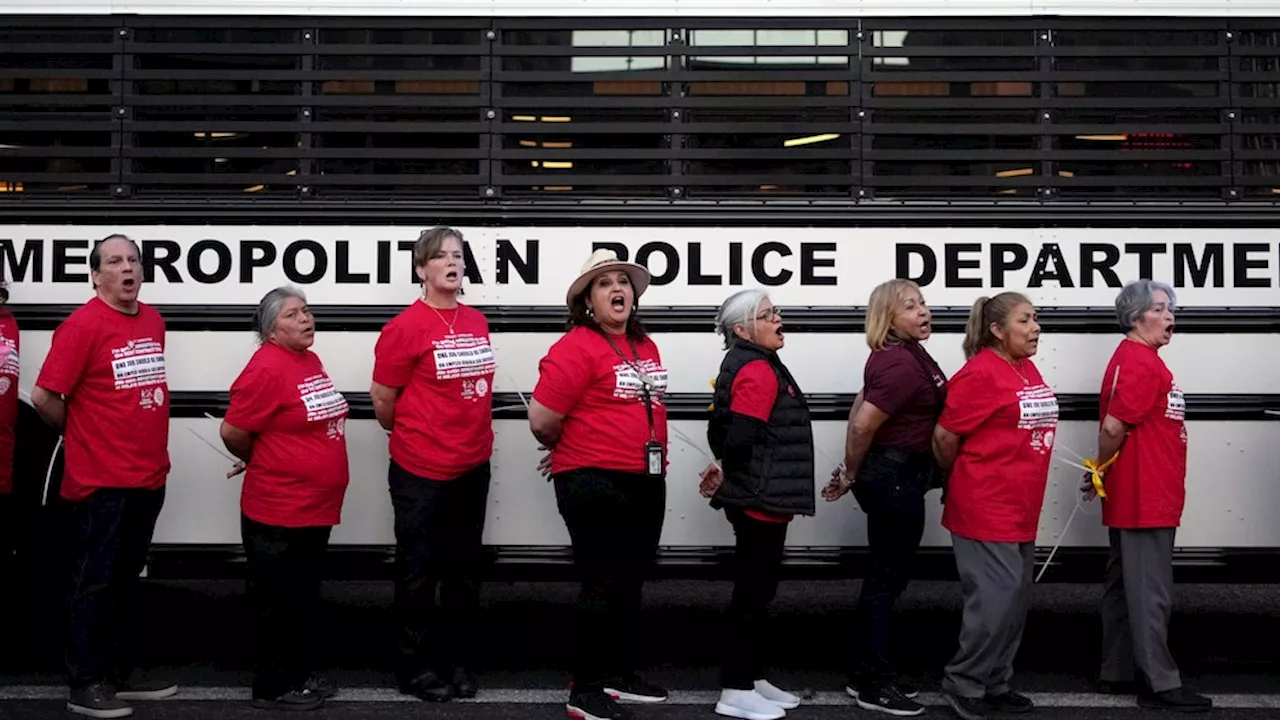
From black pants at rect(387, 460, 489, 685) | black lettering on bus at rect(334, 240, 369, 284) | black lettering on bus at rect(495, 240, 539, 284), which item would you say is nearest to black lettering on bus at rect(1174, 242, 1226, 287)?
black lettering on bus at rect(495, 240, 539, 284)

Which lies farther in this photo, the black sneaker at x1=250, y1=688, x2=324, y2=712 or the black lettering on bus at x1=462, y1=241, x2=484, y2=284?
the black lettering on bus at x1=462, y1=241, x2=484, y2=284

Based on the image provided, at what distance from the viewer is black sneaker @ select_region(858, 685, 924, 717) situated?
4.33 meters

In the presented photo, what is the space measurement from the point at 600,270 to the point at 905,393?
3.97 feet

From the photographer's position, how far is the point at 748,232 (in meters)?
4.72

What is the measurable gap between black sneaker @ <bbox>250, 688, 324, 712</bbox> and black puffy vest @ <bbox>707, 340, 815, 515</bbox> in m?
1.68

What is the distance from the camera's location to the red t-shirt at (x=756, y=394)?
164 inches

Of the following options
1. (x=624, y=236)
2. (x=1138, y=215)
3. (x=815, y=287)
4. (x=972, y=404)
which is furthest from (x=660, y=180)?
(x=1138, y=215)

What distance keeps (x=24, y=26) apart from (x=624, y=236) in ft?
8.55

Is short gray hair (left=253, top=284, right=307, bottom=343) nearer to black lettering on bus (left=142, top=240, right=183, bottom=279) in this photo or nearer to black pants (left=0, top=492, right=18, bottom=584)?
black lettering on bus (left=142, top=240, right=183, bottom=279)

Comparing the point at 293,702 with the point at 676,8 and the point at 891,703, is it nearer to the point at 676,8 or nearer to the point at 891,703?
the point at 891,703

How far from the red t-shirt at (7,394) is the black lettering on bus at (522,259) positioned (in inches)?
76.0

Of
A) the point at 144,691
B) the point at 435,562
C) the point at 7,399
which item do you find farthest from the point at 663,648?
the point at 7,399

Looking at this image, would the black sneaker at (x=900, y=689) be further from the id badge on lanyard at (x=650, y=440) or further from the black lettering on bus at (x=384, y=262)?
the black lettering on bus at (x=384, y=262)

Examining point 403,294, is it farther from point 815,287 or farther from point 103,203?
point 815,287
